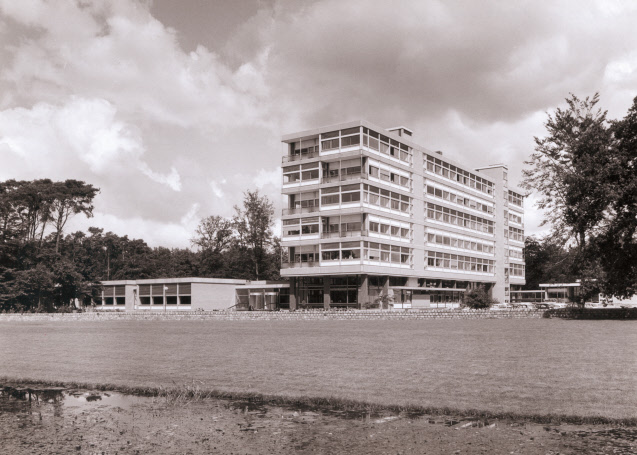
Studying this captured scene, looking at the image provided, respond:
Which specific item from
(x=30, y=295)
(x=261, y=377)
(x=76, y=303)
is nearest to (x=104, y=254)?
(x=76, y=303)

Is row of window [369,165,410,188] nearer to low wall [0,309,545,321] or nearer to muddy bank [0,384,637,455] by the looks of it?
low wall [0,309,545,321]

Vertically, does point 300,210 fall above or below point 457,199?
below

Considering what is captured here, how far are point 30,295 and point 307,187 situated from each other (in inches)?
1628

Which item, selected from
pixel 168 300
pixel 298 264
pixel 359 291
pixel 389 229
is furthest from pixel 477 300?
pixel 168 300

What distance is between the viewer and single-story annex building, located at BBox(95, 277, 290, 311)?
8306 cm

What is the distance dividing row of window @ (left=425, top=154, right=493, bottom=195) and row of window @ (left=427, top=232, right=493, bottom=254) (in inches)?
368

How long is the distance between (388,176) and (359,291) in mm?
15948

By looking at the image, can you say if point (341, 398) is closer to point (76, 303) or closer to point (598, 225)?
point (598, 225)

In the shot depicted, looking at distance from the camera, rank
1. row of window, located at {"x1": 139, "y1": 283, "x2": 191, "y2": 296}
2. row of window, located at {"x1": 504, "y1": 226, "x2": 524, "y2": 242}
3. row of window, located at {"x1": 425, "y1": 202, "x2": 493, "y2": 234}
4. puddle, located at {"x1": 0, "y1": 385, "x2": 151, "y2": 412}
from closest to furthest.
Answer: puddle, located at {"x1": 0, "y1": 385, "x2": 151, "y2": 412}
row of window, located at {"x1": 139, "y1": 283, "x2": 191, "y2": 296}
row of window, located at {"x1": 425, "y1": 202, "x2": 493, "y2": 234}
row of window, located at {"x1": 504, "y1": 226, "x2": 524, "y2": 242}

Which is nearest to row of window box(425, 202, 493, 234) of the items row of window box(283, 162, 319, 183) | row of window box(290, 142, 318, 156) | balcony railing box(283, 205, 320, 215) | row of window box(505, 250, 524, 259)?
row of window box(505, 250, 524, 259)

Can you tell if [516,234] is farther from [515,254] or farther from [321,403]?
[321,403]

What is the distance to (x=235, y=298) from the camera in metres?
88.9

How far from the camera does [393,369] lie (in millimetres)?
15328

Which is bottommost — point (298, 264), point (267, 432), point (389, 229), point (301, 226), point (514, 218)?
point (267, 432)
